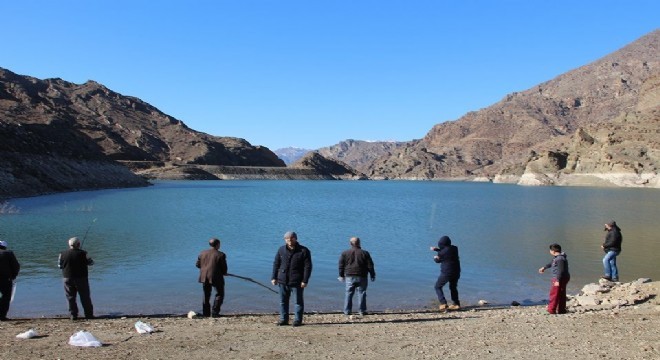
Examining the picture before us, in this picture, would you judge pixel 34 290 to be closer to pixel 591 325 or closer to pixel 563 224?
pixel 591 325

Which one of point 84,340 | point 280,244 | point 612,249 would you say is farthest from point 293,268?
point 280,244

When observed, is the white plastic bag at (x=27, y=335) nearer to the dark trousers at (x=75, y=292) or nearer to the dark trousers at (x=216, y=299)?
the dark trousers at (x=75, y=292)

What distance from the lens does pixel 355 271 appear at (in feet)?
36.1

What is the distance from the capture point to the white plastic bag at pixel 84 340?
7828 millimetres

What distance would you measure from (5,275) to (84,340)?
A: 342cm

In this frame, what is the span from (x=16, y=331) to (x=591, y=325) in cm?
945

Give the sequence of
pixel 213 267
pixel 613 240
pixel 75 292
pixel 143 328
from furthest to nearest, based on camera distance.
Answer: pixel 613 240
pixel 213 267
pixel 75 292
pixel 143 328

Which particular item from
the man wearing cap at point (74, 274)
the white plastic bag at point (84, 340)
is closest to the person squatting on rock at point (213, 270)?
the man wearing cap at point (74, 274)

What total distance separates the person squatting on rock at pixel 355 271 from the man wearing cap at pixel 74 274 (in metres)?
4.92

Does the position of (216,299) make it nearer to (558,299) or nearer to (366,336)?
(366,336)

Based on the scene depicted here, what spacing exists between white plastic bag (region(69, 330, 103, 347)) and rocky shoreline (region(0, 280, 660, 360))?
0.38 ft

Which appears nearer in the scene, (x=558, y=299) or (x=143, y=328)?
(x=143, y=328)

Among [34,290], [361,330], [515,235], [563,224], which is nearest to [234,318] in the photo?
[361,330]

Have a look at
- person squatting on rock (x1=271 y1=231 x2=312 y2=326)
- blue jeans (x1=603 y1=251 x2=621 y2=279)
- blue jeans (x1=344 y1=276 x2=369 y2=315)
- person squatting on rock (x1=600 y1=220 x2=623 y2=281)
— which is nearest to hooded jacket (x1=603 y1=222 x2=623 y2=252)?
person squatting on rock (x1=600 y1=220 x2=623 y2=281)
